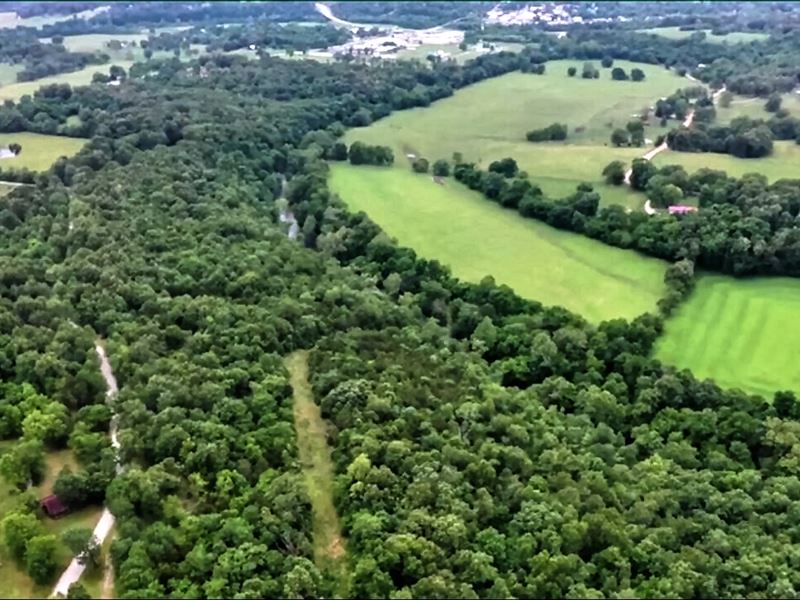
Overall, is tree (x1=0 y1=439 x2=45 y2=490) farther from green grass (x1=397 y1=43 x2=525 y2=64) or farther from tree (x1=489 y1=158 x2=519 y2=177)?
green grass (x1=397 y1=43 x2=525 y2=64)

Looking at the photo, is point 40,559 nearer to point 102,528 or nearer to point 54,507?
point 102,528

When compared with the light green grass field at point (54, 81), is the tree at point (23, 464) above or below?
below

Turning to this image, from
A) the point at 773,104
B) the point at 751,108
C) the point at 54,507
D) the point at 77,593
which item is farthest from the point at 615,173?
the point at 77,593

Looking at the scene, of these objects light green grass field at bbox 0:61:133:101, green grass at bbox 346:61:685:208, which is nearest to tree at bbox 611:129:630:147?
green grass at bbox 346:61:685:208

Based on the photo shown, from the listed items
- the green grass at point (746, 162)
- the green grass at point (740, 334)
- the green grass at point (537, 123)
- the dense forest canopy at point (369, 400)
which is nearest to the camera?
the dense forest canopy at point (369, 400)

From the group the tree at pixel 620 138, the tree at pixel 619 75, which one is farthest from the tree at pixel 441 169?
the tree at pixel 619 75

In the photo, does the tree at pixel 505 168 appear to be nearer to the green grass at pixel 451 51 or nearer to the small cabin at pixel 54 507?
the green grass at pixel 451 51

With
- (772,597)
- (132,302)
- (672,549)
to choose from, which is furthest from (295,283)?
(772,597)
